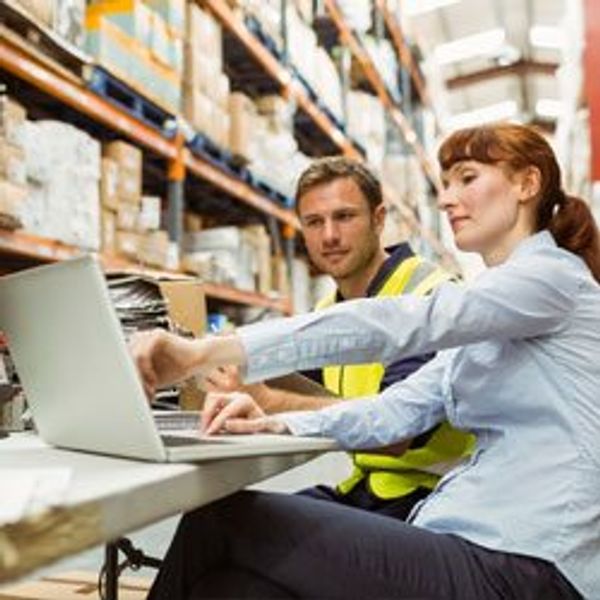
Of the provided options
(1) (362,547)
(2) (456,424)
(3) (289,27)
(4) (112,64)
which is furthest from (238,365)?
(3) (289,27)

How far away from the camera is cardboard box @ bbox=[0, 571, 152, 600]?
89.0 inches

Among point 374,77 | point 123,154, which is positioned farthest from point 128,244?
point 374,77

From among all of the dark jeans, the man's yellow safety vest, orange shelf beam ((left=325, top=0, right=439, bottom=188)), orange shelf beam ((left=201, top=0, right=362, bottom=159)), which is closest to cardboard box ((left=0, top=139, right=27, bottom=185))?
the man's yellow safety vest

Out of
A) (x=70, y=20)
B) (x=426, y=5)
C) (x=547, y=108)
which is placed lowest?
(x=70, y=20)

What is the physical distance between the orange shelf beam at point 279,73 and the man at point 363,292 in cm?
223

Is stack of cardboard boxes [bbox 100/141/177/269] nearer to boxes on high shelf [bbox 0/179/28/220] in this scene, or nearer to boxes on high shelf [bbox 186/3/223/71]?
boxes on high shelf [bbox 0/179/28/220]

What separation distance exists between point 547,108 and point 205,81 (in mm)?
18339

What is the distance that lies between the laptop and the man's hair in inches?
58.6

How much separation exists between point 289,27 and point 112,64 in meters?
2.44

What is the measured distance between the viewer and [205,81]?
4.62m

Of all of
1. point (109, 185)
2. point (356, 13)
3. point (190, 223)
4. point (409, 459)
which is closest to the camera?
point (409, 459)

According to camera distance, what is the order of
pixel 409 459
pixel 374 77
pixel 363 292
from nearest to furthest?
pixel 409 459
pixel 363 292
pixel 374 77

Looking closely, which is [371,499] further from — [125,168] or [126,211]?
[125,168]

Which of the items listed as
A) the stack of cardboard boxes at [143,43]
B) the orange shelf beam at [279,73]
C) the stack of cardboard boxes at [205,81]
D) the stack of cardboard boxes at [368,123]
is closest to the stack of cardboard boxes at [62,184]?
the stack of cardboard boxes at [143,43]
